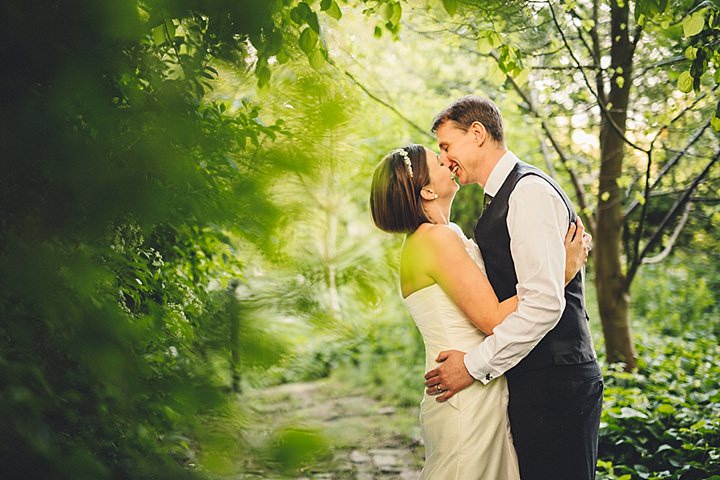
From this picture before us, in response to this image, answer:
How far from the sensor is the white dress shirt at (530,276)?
2.15 metres

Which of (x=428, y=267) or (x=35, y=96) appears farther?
(x=428, y=267)

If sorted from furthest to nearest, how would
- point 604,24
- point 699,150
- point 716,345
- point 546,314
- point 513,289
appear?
point 716,345 < point 699,150 < point 604,24 < point 513,289 < point 546,314

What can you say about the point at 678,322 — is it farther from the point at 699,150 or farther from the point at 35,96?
the point at 35,96

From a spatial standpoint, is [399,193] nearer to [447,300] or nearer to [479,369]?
[447,300]

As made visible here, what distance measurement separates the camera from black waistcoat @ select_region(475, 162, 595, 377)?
2.31m

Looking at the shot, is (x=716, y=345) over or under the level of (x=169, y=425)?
under

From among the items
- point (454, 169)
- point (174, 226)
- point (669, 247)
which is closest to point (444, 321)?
point (454, 169)

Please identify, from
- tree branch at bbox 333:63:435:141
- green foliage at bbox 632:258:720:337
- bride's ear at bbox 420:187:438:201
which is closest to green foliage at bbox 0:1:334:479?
tree branch at bbox 333:63:435:141

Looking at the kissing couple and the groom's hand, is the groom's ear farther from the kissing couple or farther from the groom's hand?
the groom's hand

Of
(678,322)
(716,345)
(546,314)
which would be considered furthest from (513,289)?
(678,322)

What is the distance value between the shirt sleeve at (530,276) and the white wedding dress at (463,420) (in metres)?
0.13

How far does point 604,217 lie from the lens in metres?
5.87

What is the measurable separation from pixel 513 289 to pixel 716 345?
19.9 ft

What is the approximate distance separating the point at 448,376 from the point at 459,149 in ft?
2.75
